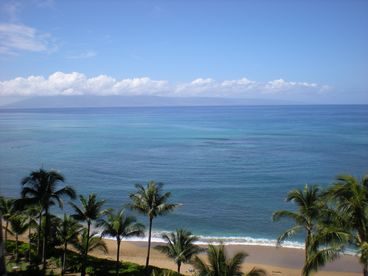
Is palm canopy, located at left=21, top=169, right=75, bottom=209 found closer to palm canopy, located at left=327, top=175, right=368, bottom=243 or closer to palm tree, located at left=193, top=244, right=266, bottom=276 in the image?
palm tree, located at left=193, top=244, right=266, bottom=276

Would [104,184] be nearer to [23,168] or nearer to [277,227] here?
[23,168]

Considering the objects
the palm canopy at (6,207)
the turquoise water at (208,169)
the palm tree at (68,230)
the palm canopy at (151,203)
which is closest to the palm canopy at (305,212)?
the palm canopy at (151,203)

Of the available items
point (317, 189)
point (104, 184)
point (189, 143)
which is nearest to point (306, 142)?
point (189, 143)

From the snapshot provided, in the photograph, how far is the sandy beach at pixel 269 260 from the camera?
1334 inches

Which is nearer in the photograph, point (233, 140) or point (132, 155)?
point (132, 155)

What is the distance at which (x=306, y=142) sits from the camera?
107000 millimetres

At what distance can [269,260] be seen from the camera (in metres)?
36.5

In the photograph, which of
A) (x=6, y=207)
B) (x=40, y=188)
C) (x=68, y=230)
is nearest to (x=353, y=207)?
(x=40, y=188)

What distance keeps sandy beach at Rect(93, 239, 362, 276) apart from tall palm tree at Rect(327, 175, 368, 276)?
19.2 meters

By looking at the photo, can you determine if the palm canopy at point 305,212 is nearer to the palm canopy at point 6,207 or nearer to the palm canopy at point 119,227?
→ the palm canopy at point 119,227

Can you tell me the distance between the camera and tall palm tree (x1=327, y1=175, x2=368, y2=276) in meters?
15.8

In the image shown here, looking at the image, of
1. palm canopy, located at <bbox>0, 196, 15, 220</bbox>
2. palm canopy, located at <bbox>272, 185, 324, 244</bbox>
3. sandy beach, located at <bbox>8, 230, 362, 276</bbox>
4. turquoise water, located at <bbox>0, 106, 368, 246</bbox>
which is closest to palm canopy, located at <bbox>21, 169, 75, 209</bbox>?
palm canopy, located at <bbox>0, 196, 15, 220</bbox>

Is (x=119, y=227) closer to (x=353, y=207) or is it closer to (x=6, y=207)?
(x=6, y=207)

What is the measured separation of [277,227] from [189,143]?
69.4 meters
